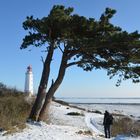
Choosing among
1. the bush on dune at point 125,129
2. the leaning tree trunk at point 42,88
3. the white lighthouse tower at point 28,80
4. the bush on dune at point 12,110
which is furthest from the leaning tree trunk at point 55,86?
the white lighthouse tower at point 28,80

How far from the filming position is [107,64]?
27688mm

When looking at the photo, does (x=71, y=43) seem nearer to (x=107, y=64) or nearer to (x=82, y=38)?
(x=82, y=38)

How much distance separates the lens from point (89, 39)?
2511 centimetres

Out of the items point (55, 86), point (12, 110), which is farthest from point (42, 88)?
point (12, 110)

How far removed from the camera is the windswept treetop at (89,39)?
993 inches

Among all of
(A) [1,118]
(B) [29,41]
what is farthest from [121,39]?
(A) [1,118]

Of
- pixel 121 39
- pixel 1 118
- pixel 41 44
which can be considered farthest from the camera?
pixel 41 44

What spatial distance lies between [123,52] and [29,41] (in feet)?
20.8

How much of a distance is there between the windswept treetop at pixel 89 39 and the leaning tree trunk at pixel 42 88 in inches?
33.9

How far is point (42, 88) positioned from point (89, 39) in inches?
192

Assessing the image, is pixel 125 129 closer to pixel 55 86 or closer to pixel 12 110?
pixel 55 86

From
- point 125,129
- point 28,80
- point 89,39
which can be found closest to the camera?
point 89,39

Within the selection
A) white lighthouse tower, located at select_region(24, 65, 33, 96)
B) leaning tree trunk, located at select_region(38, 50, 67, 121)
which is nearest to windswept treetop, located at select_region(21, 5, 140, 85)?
leaning tree trunk, located at select_region(38, 50, 67, 121)

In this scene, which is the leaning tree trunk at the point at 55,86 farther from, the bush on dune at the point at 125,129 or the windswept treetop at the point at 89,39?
the bush on dune at the point at 125,129
